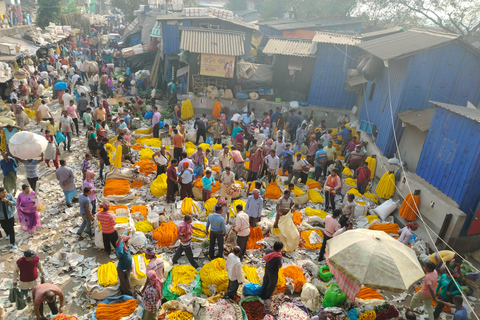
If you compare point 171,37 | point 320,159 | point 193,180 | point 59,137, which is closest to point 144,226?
point 193,180

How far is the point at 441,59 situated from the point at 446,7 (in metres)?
12.2

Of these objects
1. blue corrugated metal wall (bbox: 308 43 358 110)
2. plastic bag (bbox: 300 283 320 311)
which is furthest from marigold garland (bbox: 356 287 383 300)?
blue corrugated metal wall (bbox: 308 43 358 110)

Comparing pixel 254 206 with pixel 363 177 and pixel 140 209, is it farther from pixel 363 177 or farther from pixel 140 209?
pixel 363 177

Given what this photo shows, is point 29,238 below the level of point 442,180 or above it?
below

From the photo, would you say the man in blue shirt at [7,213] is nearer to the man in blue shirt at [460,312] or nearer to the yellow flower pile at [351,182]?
the man in blue shirt at [460,312]

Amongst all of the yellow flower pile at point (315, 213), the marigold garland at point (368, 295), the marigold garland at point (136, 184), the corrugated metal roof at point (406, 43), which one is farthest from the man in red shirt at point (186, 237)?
the corrugated metal roof at point (406, 43)

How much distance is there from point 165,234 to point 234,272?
7.95 ft

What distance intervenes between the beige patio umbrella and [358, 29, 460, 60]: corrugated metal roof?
7.35 metres

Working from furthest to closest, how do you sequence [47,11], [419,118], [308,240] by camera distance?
[47,11] → [419,118] → [308,240]

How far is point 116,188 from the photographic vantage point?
30.6 feet

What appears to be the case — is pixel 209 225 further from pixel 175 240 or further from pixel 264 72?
pixel 264 72

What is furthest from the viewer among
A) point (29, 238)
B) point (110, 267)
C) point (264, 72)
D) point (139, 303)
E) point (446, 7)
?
point (446, 7)

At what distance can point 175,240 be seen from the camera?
23.2ft

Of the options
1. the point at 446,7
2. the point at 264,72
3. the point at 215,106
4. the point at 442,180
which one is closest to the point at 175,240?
the point at 442,180
